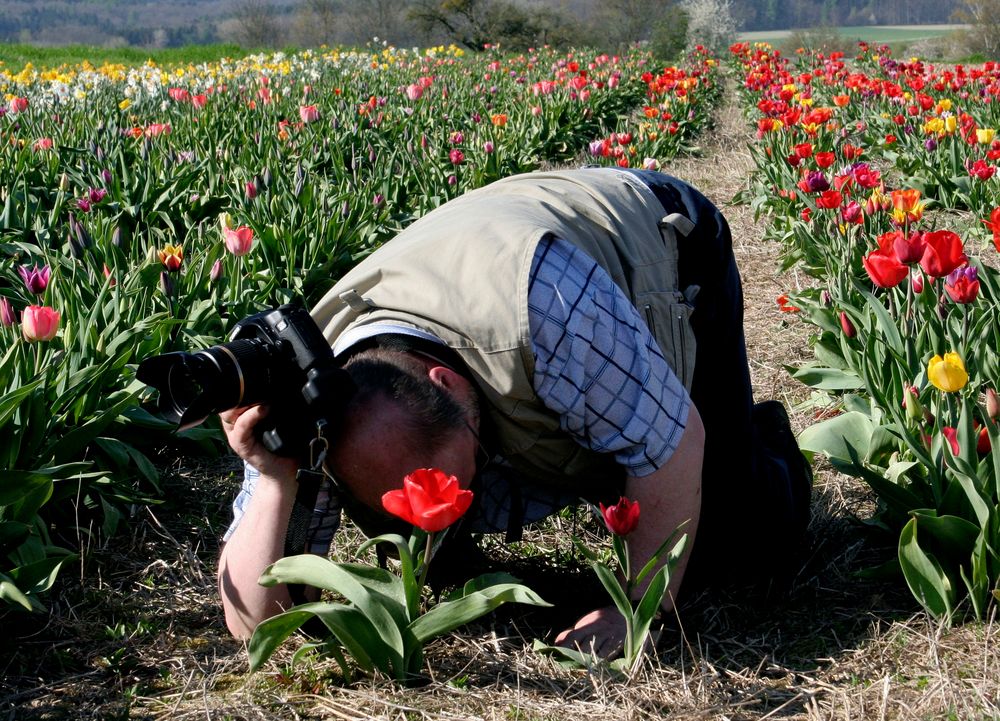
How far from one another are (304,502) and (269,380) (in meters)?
0.30

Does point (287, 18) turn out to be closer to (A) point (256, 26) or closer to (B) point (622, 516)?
(A) point (256, 26)

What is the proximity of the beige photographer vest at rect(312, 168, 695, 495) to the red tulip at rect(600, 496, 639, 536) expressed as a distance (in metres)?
0.20

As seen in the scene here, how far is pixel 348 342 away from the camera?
1.72 meters

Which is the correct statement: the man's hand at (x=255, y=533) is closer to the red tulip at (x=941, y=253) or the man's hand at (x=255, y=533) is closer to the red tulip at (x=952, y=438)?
the red tulip at (x=952, y=438)

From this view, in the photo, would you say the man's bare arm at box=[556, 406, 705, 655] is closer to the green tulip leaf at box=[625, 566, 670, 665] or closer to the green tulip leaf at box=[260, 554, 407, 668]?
the green tulip leaf at box=[625, 566, 670, 665]

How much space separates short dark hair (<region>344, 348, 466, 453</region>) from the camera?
Answer: 1.55m

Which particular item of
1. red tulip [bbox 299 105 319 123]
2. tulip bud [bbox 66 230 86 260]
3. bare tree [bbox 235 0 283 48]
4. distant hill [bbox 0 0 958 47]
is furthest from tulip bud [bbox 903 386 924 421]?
bare tree [bbox 235 0 283 48]

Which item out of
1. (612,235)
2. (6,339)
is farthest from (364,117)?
(612,235)

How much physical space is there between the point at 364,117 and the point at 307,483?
5714mm

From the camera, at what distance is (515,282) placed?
1.64 meters

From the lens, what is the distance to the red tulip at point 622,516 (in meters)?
1.68

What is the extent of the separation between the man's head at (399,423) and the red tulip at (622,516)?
0.25 meters

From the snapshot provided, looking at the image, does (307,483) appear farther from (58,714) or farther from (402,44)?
(402,44)

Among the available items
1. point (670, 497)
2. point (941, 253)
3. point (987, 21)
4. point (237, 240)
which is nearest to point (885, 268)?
point (941, 253)
